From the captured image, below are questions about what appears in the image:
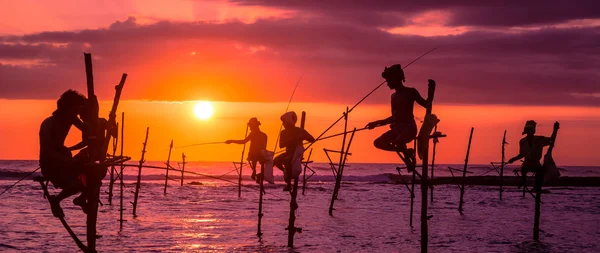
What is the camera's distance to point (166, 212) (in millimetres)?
30328

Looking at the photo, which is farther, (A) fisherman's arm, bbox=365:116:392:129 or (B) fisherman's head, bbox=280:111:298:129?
(B) fisherman's head, bbox=280:111:298:129

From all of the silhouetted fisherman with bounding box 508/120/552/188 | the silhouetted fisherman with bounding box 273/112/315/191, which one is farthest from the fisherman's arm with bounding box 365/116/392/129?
the silhouetted fisherman with bounding box 508/120/552/188

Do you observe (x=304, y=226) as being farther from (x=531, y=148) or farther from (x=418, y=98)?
(x=418, y=98)

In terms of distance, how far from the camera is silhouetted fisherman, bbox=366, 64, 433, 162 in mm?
13891

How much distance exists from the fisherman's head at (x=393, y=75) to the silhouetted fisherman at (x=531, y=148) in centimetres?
994

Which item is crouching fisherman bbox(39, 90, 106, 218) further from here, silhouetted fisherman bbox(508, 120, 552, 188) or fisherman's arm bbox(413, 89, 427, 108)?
silhouetted fisherman bbox(508, 120, 552, 188)

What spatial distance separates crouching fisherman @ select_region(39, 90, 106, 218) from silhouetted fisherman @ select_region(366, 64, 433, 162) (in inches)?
217

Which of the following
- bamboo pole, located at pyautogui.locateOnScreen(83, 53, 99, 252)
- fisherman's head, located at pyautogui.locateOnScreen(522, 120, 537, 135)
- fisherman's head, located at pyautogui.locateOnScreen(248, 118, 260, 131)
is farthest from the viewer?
fisherman's head, located at pyautogui.locateOnScreen(248, 118, 260, 131)

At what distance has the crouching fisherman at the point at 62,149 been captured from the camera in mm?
11023

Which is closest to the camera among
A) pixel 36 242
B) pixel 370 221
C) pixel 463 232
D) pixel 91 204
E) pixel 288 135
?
pixel 91 204

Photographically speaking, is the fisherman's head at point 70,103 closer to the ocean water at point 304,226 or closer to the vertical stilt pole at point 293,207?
the vertical stilt pole at point 293,207

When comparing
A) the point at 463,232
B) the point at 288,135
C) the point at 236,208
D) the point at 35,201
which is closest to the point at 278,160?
the point at 288,135

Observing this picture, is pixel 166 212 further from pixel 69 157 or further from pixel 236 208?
pixel 69 157

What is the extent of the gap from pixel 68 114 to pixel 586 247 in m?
16.3
